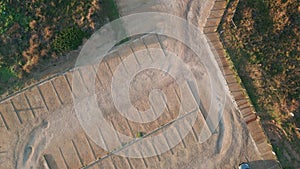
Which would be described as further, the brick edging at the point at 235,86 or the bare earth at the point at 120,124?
the brick edging at the point at 235,86

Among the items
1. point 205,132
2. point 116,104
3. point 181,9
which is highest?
point 181,9

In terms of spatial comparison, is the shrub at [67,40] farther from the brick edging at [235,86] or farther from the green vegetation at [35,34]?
the brick edging at [235,86]

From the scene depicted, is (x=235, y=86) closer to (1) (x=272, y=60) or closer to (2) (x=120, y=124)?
(1) (x=272, y=60)

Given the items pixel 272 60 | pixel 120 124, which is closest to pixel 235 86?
pixel 272 60

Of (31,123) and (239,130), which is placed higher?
(31,123)

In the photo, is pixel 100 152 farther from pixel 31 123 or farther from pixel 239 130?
pixel 239 130

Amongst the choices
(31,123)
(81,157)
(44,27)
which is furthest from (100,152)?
(44,27)

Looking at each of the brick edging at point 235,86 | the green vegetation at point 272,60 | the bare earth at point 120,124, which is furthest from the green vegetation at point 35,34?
the green vegetation at point 272,60
